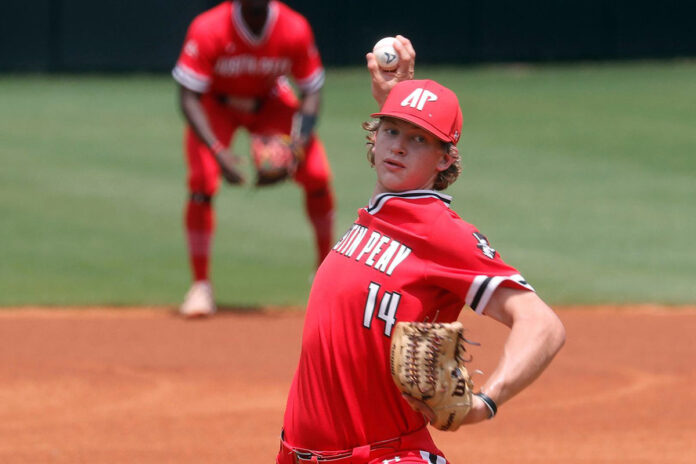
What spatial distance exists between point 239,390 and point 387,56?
3.43 meters

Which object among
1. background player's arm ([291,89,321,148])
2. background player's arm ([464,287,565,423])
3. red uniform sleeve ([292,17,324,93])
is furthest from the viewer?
red uniform sleeve ([292,17,324,93])

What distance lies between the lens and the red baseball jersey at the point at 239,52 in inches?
338

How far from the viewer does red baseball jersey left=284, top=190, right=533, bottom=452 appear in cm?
330

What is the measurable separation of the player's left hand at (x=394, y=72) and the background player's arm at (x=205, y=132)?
4.43 meters

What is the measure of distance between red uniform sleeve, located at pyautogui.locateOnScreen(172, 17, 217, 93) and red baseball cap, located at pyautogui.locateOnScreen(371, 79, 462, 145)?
17.3ft

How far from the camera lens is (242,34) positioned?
8.59 m

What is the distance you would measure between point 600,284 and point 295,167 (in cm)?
287

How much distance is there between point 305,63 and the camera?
891 centimetres

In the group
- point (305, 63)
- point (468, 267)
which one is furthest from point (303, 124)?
point (468, 267)

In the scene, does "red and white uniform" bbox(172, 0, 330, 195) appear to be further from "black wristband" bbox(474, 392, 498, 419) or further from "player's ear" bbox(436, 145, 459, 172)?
"black wristband" bbox(474, 392, 498, 419)

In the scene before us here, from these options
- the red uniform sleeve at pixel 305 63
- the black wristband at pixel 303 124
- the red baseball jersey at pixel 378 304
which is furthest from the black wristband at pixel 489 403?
the red uniform sleeve at pixel 305 63

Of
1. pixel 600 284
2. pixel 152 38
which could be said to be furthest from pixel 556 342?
pixel 152 38

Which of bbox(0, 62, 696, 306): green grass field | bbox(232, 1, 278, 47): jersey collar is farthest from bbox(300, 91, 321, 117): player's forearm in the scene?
bbox(0, 62, 696, 306): green grass field

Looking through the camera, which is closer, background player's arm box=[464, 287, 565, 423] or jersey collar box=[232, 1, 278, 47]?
background player's arm box=[464, 287, 565, 423]
